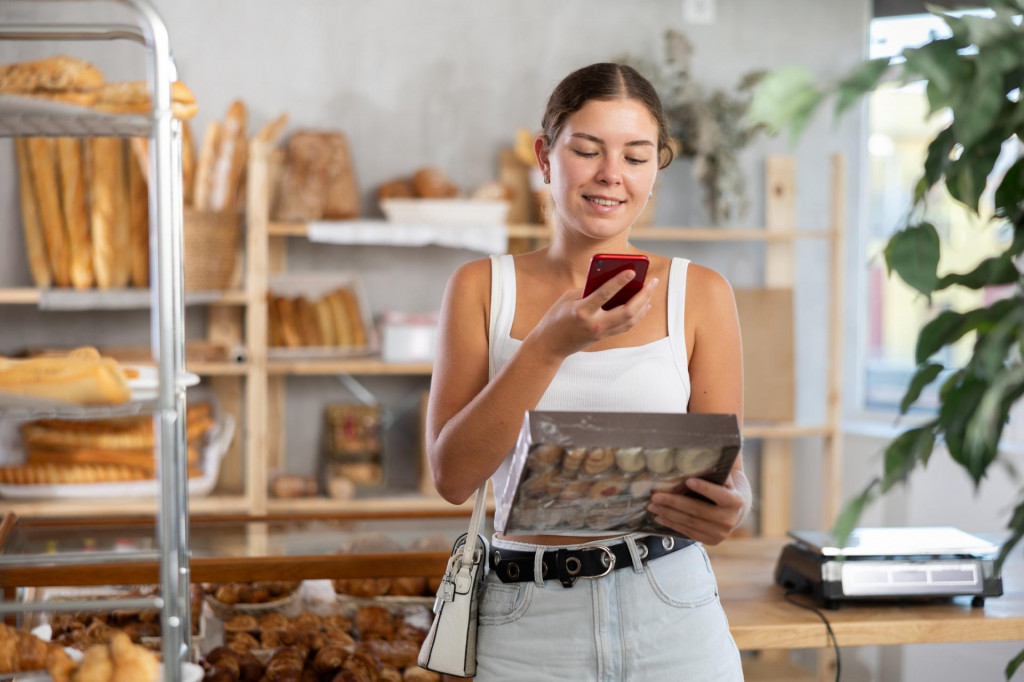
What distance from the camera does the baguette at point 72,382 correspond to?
101 cm

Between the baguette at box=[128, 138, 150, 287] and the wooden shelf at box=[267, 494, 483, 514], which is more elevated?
the baguette at box=[128, 138, 150, 287]

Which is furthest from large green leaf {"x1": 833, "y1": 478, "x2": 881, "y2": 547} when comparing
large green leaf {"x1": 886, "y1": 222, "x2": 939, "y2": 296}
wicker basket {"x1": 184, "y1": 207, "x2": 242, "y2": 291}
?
wicker basket {"x1": 184, "y1": 207, "x2": 242, "y2": 291}

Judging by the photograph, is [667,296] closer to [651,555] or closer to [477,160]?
[651,555]

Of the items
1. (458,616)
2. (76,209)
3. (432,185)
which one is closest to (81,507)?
(76,209)

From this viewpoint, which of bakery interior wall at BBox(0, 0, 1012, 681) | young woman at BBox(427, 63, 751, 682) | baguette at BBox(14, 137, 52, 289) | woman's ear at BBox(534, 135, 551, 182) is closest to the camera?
young woman at BBox(427, 63, 751, 682)

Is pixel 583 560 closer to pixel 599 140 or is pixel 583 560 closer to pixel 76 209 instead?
pixel 599 140

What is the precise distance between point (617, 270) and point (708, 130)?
270cm

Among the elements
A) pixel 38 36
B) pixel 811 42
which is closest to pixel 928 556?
pixel 38 36

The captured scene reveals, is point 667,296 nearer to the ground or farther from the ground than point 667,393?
farther from the ground

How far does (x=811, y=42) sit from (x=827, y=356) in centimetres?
130

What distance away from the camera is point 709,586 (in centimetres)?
123

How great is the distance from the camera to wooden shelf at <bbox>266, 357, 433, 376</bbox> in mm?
3316

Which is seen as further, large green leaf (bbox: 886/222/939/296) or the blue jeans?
the blue jeans

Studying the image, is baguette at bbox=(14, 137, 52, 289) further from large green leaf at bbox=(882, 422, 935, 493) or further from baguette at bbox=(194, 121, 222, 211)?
large green leaf at bbox=(882, 422, 935, 493)
